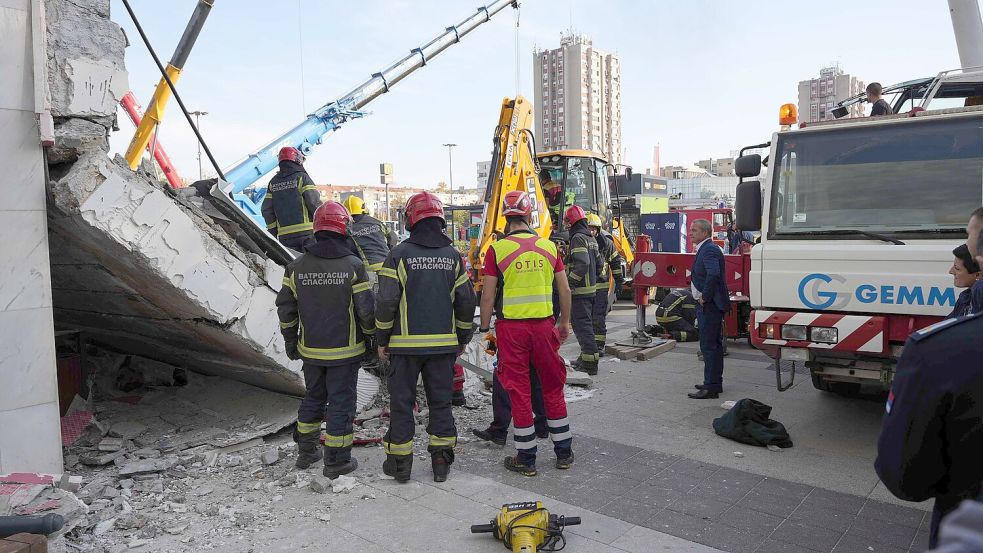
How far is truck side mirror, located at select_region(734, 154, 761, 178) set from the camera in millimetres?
4973

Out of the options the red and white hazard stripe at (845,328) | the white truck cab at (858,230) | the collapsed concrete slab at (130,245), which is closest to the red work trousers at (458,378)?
the collapsed concrete slab at (130,245)

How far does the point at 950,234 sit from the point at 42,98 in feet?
19.7

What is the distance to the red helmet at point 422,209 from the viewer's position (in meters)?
4.49

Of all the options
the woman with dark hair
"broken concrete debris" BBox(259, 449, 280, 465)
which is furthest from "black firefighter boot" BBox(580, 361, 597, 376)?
the woman with dark hair

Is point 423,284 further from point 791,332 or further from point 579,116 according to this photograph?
point 579,116

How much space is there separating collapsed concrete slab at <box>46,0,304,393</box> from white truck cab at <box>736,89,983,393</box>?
3.96 metres

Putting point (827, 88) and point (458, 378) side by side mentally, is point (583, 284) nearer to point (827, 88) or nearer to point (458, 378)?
point (458, 378)

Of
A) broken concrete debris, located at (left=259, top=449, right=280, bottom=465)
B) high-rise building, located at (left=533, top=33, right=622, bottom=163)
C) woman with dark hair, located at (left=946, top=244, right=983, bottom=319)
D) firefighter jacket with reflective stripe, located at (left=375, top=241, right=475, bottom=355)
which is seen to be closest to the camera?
woman with dark hair, located at (left=946, top=244, right=983, bottom=319)

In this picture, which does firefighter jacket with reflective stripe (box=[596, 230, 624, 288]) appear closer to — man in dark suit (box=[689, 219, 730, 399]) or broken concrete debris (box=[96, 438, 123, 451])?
man in dark suit (box=[689, 219, 730, 399])

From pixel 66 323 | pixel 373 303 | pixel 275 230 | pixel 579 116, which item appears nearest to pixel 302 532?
pixel 373 303

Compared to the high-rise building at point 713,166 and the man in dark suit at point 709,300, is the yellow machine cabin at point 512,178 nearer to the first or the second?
the man in dark suit at point 709,300

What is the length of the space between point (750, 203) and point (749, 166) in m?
0.29

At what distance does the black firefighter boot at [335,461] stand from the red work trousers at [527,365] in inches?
49.0

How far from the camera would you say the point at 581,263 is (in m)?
7.10
